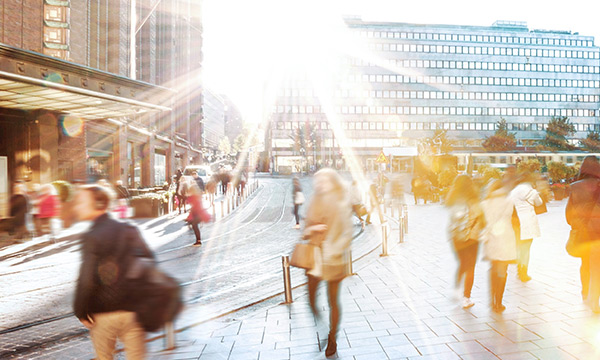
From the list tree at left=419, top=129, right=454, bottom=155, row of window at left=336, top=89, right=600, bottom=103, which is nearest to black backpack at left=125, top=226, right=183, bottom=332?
tree at left=419, top=129, right=454, bottom=155

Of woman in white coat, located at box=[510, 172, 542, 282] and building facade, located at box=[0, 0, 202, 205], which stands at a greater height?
building facade, located at box=[0, 0, 202, 205]

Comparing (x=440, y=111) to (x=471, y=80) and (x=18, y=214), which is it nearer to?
(x=471, y=80)

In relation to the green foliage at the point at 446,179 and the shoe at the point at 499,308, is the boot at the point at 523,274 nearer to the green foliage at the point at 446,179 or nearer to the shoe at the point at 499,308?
the shoe at the point at 499,308

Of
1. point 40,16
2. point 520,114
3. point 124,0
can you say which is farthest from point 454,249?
point 520,114

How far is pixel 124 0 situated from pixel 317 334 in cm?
2830

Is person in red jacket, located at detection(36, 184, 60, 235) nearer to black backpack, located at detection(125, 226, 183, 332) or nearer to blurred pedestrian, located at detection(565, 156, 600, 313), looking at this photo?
black backpack, located at detection(125, 226, 183, 332)

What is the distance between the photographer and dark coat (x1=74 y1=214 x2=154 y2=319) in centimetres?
305

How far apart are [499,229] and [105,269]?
4616mm

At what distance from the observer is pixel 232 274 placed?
8.74 metres

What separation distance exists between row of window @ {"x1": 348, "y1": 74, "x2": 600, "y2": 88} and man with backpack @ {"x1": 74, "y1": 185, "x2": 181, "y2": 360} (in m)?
83.2

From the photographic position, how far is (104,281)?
308cm

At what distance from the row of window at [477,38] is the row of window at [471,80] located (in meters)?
7.04

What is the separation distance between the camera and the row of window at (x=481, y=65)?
84.4 metres

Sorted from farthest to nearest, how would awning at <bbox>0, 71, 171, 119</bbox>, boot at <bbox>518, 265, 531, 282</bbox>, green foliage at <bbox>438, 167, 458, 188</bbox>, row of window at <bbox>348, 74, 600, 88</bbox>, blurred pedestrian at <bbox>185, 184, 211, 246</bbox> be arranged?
row of window at <bbox>348, 74, 600, 88</bbox> → green foliage at <bbox>438, 167, 458, 188</bbox> → awning at <bbox>0, 71, 171, 119</bbox> → blurred pedestrian at <bbox>185, 184, 211, 246</bbox> → boot at <bbox>518, 265, 531, 282</bbox>
